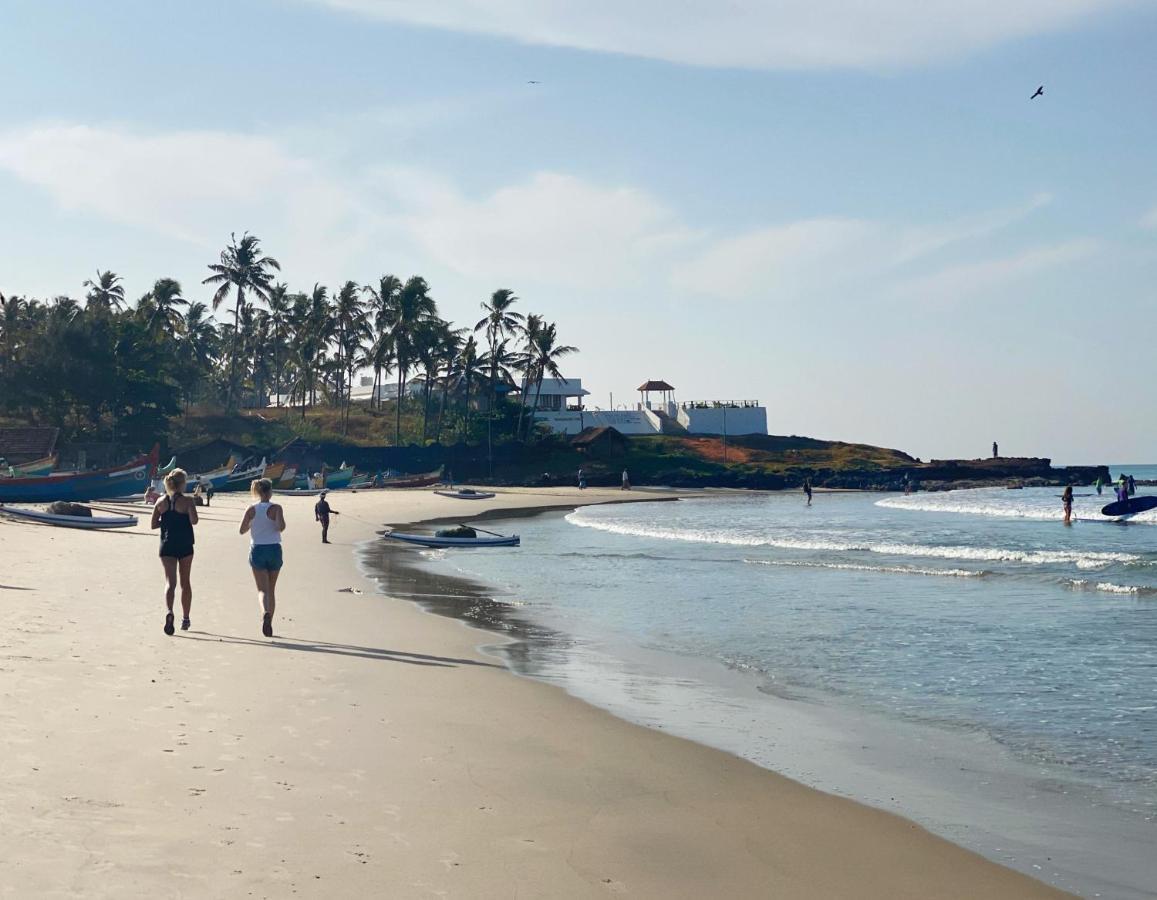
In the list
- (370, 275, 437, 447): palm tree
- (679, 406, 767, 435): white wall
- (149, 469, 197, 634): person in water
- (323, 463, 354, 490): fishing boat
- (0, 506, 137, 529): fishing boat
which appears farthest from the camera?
(679, 406, 767, 435): white wall

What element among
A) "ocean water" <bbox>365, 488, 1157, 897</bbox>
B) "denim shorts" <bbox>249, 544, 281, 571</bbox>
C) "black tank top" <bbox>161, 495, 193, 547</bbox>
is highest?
"black tank top" <bbox>161, 495, 193, 547</bbox>

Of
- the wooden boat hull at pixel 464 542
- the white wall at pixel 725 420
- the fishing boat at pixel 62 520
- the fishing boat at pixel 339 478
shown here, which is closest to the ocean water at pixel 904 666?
the wooden boat hull at pixel 464 542

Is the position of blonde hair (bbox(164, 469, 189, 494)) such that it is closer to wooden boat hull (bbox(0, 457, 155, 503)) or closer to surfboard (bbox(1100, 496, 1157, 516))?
wooden boat hull (bbox(0, 457, 155, 503))

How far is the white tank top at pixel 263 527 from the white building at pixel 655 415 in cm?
9427

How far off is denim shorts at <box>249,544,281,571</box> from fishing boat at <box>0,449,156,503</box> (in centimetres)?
3266

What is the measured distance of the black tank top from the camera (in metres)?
13.0

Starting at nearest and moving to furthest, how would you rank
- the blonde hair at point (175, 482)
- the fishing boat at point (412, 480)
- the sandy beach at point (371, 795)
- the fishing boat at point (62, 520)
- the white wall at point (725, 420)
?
the sandy beach at point (371, 795) < the blonde hair at point (175, 482) < the fishing boat at point (62, 520) < the fishing boat at point (412, 480) < the white wall at point (725, 420)

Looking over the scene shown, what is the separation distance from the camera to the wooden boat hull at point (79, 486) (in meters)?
42.2

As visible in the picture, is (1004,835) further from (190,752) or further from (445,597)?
(445,597)

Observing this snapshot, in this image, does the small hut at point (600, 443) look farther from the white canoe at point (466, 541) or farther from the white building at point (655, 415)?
the white canoe at point (466, 541)

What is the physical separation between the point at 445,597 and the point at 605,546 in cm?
1511

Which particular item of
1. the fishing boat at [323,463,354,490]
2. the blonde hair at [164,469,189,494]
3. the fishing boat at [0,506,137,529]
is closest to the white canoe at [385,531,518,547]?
the fishing boat at [0,506,137,529]

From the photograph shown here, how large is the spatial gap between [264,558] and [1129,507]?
50.5 metres

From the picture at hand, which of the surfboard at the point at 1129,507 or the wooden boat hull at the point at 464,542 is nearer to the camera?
the wooden boat hull at the point at 464,542
